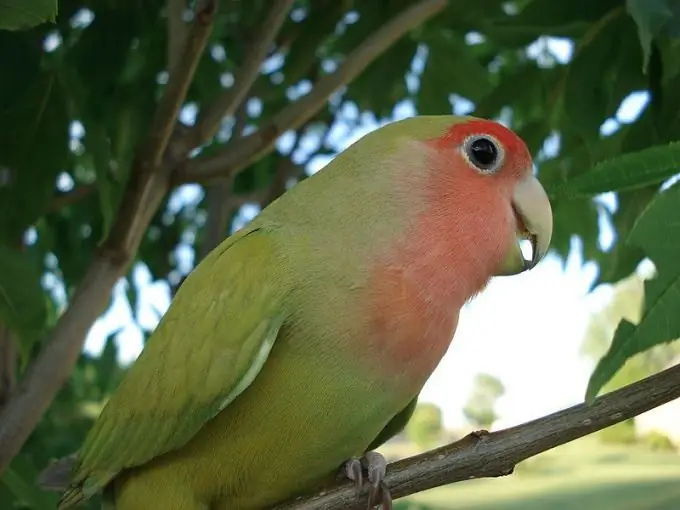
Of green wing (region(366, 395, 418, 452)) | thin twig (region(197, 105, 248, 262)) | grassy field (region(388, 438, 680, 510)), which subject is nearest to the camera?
green wing (region(366, 395, 418, 452))

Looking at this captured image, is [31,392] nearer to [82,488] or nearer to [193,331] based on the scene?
[82,488]

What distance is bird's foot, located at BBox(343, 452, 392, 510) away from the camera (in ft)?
1.58

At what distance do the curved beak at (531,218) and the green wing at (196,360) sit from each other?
19 centimetres

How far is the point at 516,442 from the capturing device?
0.45 metres

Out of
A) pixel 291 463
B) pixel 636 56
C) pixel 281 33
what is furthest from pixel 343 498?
pixel 281 33

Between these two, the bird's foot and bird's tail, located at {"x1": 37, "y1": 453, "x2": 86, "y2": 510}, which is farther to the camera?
bird's tail, located at {"x1": 37, "y1": 453, "x2": 86, "y2": 510}

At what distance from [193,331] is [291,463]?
117 mm

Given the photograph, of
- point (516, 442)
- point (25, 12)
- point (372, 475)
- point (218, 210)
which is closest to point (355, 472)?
point (372, 475)

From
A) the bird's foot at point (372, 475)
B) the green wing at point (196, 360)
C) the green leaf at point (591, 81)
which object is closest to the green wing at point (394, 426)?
the bird's foot at point (372, 475)

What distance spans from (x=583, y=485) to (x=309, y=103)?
3.31ft

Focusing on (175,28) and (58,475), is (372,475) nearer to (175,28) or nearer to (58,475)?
(58,475)

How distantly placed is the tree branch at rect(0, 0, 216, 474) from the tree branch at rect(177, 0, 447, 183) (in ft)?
0.18

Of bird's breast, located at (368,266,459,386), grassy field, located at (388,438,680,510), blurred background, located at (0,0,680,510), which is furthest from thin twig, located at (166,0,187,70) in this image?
grassy field, located at (388,438,680,510)

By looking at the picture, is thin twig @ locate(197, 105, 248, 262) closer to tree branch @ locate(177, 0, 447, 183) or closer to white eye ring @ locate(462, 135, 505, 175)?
tree branch @ locate(177, 0, 447, 183)
